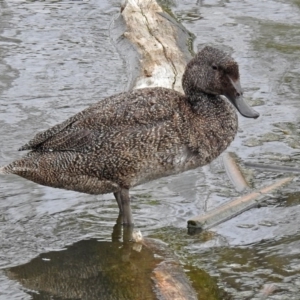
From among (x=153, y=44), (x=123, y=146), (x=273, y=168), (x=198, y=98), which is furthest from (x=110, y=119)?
(x=153, y=44)

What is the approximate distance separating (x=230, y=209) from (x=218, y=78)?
0.90 metres

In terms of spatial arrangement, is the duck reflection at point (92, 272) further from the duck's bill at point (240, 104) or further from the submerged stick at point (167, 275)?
the duck's bill at point (240, 104)

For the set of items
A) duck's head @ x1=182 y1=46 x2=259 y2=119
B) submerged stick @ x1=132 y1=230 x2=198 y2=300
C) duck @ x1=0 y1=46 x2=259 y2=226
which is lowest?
submerged stick @ x1=132 y1=230 x2=198 y2=300

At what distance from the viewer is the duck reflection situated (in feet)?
17.8

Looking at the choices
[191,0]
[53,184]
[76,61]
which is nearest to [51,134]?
[53,184]

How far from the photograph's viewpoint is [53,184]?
249 inches

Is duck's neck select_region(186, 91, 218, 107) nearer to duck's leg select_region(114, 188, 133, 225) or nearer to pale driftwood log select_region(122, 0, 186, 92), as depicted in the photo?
duck's leg select_region(114, 188, 133, 225)

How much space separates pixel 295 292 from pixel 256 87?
437 centimetres

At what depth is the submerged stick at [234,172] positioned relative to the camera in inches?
275

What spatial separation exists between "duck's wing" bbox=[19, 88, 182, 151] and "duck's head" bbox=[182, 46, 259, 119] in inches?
11.7

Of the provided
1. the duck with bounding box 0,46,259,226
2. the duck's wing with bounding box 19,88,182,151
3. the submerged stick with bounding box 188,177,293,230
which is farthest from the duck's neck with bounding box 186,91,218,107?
the submerged stick with bounding box 188,177,293,230

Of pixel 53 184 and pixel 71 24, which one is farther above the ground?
pixel 53 184

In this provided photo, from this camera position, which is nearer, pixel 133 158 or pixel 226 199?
pixel 133 158

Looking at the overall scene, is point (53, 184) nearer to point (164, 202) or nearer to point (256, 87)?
point (164, 202)
